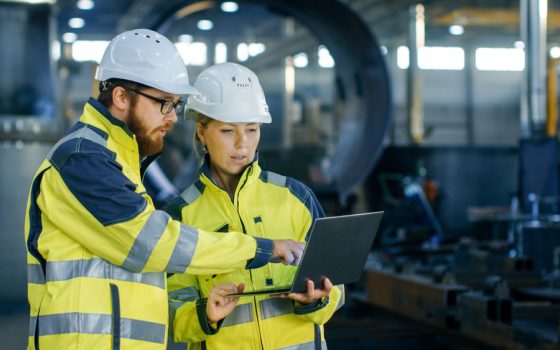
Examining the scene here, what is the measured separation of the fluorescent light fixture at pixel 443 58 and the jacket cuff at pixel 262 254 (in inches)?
1056

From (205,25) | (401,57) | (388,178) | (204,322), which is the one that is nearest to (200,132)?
(204,322)

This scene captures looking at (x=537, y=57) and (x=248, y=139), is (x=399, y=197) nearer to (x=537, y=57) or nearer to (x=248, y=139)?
(x=537, y=57)

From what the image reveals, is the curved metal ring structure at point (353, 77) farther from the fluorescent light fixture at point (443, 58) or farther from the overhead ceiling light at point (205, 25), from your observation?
the fluorescent light fixture at point (443, 58)

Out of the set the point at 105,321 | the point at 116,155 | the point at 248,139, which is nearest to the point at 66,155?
the point at 116,155

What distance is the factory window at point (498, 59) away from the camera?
2909cm

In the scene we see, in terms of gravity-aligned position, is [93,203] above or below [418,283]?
above

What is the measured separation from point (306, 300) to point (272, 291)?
0.34ft

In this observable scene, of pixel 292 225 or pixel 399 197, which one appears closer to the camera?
pixel 292 225

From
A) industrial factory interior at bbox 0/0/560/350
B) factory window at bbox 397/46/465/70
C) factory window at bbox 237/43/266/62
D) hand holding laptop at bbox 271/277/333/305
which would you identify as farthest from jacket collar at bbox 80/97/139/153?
factory window at bbox 397/46/465/70

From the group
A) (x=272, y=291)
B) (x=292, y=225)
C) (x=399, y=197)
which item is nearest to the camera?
(x=272, y=291)

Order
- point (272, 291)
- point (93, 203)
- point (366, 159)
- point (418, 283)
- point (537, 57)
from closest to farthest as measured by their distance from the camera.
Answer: point (93, 203), point (272, 291), point (418, 283), point (366, 159), point (537, 57)

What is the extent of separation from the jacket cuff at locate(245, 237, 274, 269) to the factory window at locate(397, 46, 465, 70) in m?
A: 26.6

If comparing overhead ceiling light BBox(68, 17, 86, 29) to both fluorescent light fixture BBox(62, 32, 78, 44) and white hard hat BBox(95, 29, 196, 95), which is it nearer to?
fluorescent light fixture BBox(62, 32, 78, 44)

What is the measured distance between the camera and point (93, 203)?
89.7 inches
